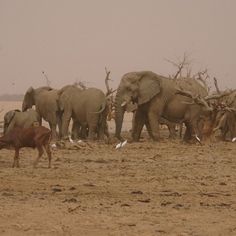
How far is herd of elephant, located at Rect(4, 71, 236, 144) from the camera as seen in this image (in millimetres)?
21359

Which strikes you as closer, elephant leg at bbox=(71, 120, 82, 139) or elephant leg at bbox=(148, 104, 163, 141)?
elephant leg at bbox=(148, 104, 163, 141)

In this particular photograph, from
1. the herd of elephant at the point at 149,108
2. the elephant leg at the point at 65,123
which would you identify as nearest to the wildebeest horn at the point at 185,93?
the herd of elephant at the point at 149,108

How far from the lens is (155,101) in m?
21.9

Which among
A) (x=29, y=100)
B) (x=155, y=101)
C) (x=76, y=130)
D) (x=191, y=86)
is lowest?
(x=76, y=130)

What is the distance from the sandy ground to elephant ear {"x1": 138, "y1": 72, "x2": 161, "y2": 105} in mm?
5732

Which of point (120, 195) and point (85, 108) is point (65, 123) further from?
Answer: point (120, 195)

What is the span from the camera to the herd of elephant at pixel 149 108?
2136 cm

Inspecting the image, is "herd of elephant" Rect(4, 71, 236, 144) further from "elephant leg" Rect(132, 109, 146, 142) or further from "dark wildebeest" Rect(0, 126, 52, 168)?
"dark wildebeest" Rect(0, 126, 52, 168)

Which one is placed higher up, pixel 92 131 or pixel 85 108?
pixel 85 108

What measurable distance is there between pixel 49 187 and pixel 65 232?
3.25 m

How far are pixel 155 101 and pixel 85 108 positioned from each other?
291 centimetres

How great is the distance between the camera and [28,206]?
9.08m

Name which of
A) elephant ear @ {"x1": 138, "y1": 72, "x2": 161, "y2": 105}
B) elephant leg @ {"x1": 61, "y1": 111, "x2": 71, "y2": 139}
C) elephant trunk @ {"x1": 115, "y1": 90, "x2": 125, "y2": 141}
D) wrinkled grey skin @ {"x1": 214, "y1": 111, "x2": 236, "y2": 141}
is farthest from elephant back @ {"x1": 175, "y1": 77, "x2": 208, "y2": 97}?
Answer: elephant leg @ {"x1": 61, "y1": 111, "x2": 71, "y2": 139}

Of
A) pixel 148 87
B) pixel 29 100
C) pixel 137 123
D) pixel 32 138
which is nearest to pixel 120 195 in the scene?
pixel 32 138
